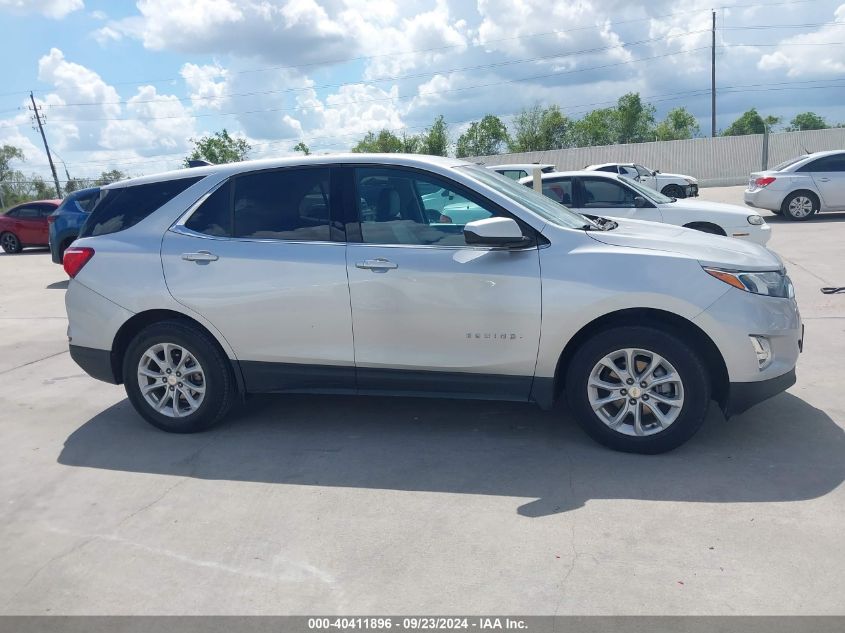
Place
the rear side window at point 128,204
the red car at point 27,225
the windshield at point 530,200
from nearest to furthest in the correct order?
the windshield at point 530,200
the rear side window at point 128,204
the red car at point 27,225

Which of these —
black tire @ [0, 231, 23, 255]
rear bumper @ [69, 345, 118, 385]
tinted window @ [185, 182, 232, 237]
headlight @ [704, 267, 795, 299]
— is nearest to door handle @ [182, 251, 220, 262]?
tinted window @ [185, 182, 232, 237]

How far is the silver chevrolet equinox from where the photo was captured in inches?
172

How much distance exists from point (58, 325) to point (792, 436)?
28.5ft

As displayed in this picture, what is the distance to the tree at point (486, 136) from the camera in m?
63.8

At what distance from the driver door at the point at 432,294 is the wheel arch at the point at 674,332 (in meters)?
0.33

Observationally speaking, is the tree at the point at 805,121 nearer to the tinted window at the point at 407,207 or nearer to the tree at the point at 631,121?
the tree at the point at 631,121

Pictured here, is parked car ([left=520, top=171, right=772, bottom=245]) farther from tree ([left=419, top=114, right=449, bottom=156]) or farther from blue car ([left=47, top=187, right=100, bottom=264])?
tree ([left=419, top=114, right=449, bottom=156])

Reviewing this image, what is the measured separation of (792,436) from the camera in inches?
185

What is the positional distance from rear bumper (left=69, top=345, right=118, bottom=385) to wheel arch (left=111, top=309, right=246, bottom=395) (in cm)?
3

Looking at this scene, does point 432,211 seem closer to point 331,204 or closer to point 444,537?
point 331,204

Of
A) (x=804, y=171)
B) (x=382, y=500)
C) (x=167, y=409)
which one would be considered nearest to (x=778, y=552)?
(x=382, y=500)

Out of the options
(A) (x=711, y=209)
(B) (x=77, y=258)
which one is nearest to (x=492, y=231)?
(B) (x=77, y=258)

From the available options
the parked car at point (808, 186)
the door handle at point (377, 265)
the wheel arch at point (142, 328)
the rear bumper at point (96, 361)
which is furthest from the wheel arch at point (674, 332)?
the parked car at point (808, 186)

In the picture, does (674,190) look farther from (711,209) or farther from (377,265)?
(377,265)
